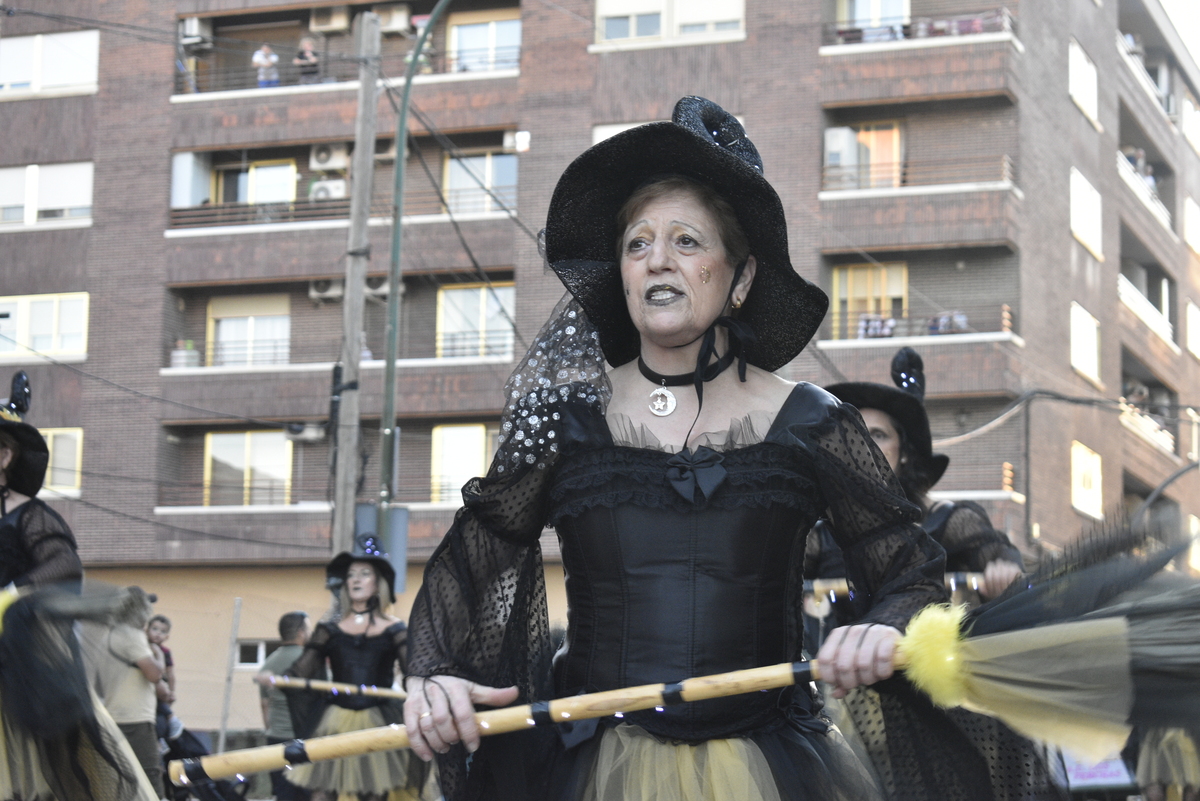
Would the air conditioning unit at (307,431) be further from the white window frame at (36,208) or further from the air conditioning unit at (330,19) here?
the air conditioning unit at (330,19)

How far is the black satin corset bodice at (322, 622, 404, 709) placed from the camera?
1170cm

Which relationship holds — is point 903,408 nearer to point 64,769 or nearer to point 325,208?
point 64,769

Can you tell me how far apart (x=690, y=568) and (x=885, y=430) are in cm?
441

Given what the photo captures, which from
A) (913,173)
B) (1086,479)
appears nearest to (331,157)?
(913,173)

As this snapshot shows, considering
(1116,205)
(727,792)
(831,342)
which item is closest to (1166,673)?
(727,792)

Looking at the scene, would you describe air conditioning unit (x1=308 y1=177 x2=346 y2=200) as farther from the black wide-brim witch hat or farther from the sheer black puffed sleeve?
the sheer black puffed sleeve

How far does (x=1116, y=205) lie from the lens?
37.5 metres

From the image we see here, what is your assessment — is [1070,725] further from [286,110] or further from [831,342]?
[286,110]

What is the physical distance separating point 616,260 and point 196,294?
30938mm

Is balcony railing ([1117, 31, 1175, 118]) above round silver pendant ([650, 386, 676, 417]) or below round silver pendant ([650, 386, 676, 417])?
above

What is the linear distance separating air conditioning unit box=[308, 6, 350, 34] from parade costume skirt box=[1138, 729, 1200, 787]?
96.7ft

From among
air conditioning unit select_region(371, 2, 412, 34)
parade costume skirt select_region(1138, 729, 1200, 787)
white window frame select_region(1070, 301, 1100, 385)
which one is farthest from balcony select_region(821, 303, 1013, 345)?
parade costume skirt select_region(1138, 729, 1200, 787)

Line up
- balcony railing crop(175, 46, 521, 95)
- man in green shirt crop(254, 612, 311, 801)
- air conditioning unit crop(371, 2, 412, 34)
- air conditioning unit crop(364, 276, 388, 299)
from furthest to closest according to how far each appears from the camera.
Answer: air conditioning unit crop(371, 2, 412, 34) → balcony railing crop(175, 46, 521, 95) → air conditioning unit crop(364, 276, 388, 299) → man in green shirt crop(254, 612, 311, 801)

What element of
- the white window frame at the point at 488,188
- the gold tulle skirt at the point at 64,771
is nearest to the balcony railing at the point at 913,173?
the white window frame at the point at 488,188
